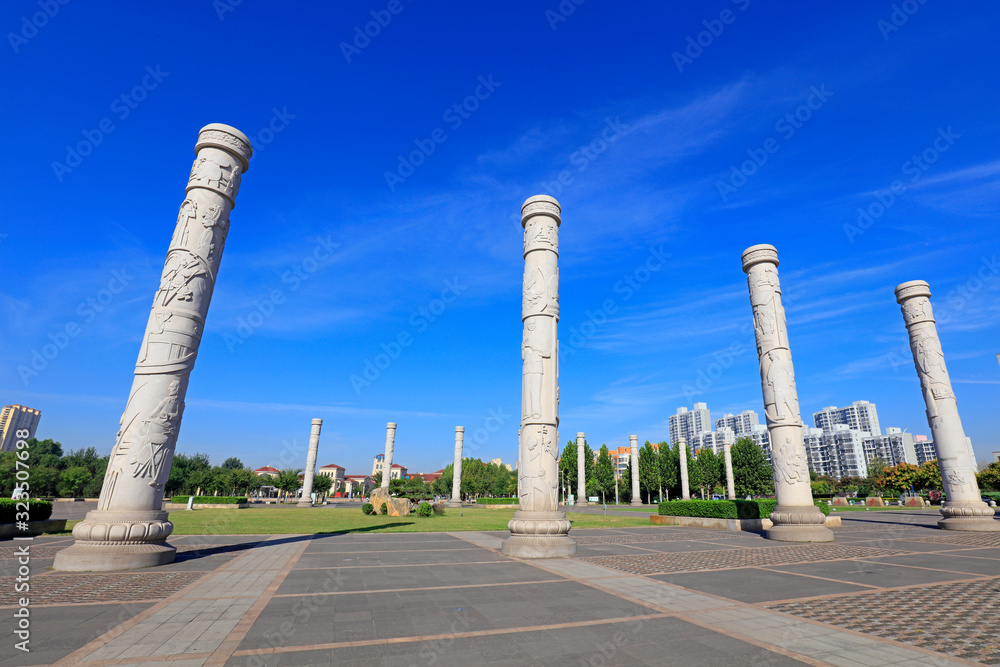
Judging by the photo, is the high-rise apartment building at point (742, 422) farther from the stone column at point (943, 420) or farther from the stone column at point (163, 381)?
the stone column at point (163, 381)

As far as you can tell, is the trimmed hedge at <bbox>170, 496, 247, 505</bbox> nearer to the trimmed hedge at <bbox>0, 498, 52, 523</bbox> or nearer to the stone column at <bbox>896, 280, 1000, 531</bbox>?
the trimmed hedge at <bbox>0, 498, 52, 523</bbox>

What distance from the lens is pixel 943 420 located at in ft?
64.9

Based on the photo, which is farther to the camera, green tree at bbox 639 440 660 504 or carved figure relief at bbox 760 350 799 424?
green tree at bbox 639 440 660 504

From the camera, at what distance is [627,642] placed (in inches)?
191

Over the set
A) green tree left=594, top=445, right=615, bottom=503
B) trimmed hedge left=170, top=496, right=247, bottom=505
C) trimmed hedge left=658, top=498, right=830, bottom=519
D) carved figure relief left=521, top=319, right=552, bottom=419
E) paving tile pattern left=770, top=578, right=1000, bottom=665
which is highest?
carved figure relief left=521, top=319, right=552, bottom=419

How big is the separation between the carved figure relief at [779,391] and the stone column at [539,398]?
30.9 ft

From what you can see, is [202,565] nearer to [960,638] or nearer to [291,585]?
[291,585]

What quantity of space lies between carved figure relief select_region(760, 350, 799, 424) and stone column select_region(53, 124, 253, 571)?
18.4 m

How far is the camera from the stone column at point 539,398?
11328mm

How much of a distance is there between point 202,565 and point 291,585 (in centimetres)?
336

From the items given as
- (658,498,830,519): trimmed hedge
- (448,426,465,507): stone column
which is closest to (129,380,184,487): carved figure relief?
(658,498,830,519): trimmed hedge

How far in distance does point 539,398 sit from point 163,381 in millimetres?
8911

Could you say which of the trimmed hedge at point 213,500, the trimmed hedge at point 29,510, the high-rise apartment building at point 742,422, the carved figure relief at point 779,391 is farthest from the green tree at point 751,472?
the high-rise apartment building at point 742,422

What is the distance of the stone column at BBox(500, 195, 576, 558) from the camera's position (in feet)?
37.2
